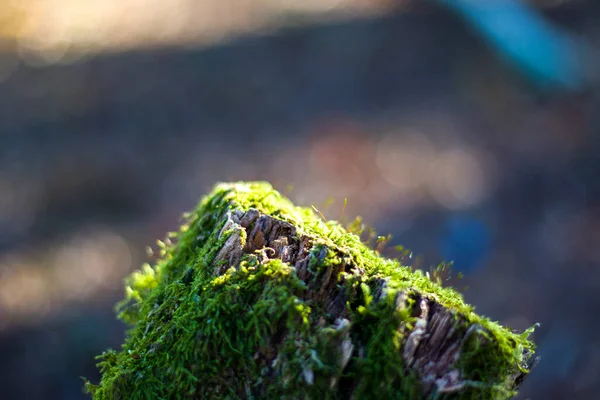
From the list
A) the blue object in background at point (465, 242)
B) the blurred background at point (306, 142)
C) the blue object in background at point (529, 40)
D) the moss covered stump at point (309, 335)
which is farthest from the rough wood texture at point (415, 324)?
the blue object in background at point (529, 40)

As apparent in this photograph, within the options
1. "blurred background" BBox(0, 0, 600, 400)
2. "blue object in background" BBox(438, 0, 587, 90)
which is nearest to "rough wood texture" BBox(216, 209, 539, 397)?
"blurred background" BBox(0, 0, 600, 400)

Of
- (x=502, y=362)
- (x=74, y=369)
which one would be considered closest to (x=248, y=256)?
(x=502, y=362)

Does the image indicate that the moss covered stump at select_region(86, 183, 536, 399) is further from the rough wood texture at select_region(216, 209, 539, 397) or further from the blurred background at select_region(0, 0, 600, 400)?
the blurred background at select_region(0, 0, 600, 400)

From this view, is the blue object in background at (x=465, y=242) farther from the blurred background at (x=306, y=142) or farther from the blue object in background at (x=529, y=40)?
the blue object in background at (x=529, y=40)

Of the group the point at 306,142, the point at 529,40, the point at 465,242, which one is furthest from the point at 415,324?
the point at 529,40

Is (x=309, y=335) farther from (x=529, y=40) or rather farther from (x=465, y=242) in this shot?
(x=529, y=40)
